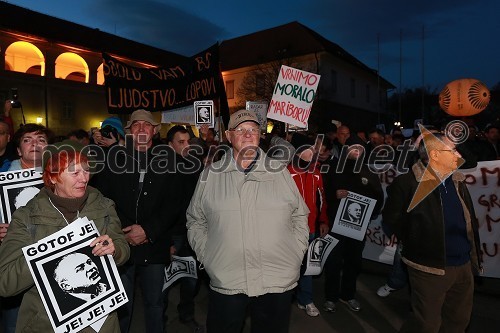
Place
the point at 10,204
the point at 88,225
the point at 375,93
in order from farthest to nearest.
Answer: the point at 375,93 → the point at 10,204 → the point at 88,225

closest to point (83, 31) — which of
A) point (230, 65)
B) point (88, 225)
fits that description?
point (230, 65)

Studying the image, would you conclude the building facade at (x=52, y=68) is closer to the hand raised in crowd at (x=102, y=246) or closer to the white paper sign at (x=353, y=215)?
the white paper sign at (x=353, y=215)

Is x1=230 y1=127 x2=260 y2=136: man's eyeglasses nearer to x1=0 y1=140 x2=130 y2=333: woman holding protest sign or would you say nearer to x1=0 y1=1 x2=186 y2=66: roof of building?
x1=0 y1=140 x2=130 y2=333: woman holding protest sign

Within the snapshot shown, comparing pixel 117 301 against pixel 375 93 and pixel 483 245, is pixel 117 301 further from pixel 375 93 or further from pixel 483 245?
pixel 375 93

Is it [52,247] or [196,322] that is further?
[196,322]

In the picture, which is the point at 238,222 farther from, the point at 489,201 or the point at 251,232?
the point at 489,201

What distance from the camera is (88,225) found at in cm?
236

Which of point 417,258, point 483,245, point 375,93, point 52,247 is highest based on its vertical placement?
point 375,93

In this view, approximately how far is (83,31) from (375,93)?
33.2 m

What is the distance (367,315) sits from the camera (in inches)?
191

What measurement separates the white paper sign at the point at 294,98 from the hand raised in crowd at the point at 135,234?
11.4ft

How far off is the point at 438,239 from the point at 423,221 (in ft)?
0.58

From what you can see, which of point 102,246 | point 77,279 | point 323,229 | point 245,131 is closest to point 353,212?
point 323,229

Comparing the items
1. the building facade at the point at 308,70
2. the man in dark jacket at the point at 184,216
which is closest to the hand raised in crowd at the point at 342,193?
the man in dark jacket at the point at 184,216
